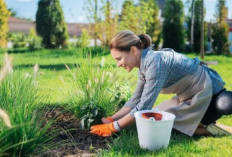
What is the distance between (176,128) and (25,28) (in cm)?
2964

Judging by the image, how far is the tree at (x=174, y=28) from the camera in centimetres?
1423

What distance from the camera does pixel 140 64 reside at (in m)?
2.90

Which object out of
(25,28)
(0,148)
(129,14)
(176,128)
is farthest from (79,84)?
(25,28)

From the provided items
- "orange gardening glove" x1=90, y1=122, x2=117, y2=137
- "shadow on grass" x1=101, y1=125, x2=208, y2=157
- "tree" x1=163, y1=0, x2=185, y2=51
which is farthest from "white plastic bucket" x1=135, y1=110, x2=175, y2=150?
"tree" x1=163, y1=0, x2=185, y2=51

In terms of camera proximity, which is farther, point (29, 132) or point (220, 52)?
point (220, 52)

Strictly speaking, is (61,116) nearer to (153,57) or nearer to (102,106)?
(102,106)

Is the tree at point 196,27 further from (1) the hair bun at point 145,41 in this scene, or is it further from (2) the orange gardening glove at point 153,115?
(2) the orange gardening glove at point 153,115

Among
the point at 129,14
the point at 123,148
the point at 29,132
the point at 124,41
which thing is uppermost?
the point at 129,14

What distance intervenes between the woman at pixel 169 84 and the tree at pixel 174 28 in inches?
437

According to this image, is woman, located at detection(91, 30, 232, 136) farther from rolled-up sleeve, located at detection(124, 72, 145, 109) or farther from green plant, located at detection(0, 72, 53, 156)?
green plant, located at detection(0, 72, 53, 156)

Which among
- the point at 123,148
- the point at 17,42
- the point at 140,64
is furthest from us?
the point at 17,42

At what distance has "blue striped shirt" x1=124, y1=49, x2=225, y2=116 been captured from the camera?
2729mm

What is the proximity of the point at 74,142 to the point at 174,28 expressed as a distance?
1197 centimetres

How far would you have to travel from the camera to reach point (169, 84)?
10.1ft
